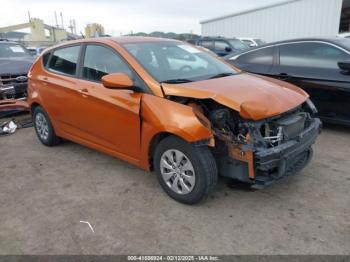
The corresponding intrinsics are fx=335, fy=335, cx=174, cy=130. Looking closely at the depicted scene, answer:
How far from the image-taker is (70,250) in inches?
109

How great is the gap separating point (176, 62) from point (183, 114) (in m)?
1.09

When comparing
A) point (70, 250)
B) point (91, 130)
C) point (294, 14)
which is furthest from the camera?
point (294, 14)

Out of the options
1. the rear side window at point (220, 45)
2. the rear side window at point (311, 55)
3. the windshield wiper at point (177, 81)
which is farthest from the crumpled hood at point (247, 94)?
the rear side window at point (220, 45)

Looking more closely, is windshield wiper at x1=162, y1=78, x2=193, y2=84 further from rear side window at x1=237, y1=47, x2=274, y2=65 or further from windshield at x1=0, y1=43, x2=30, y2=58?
windshield at x1=0, y1=43, x2=30, y2=58

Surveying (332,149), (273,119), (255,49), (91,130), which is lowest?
(332,149)

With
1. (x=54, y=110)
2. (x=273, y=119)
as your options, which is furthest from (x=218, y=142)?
(x=54, y=110)

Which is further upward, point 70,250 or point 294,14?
point 294,14

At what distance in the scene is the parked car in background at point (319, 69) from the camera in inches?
198

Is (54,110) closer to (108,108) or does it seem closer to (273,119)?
(108,108)

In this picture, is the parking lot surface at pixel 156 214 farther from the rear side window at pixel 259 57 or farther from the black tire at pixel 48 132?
the rear side window at pixel 259 57

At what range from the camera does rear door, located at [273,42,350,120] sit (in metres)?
5.02

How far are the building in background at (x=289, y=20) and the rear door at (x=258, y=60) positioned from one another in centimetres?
1051

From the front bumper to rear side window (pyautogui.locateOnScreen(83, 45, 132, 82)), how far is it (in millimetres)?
1657

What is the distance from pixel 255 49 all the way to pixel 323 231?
4018 millimetres
